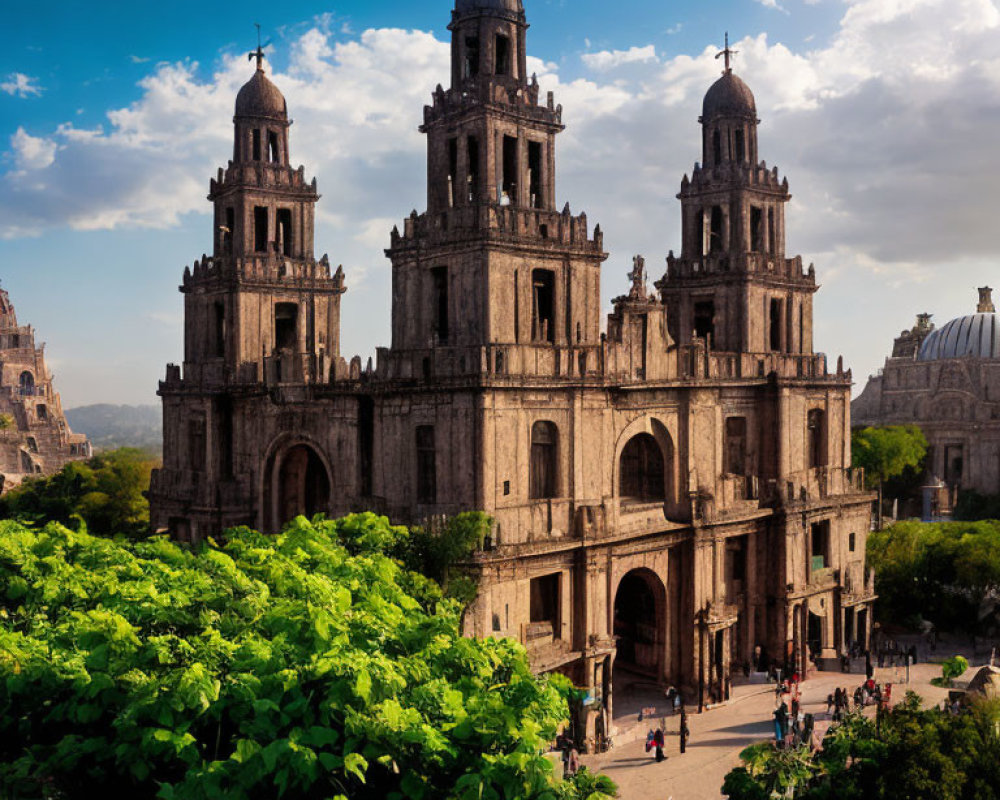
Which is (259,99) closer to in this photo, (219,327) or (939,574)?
(219,327)

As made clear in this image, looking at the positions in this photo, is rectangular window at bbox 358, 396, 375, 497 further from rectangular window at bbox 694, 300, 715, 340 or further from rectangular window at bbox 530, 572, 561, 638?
rectangular window at bbox 694, 300, 715, 340

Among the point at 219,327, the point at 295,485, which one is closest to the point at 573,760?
the point at 295,485

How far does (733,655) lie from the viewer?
4238 centimetres

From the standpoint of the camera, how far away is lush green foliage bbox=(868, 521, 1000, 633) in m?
47.2

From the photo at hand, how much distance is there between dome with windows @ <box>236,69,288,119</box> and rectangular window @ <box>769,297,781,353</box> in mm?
27175

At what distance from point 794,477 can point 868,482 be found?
1567 inches

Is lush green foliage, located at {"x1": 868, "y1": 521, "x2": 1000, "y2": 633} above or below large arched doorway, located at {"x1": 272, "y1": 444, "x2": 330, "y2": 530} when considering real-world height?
below

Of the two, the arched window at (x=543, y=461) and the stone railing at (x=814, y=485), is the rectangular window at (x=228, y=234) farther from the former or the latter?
the stone railing at (x=814, y=485)

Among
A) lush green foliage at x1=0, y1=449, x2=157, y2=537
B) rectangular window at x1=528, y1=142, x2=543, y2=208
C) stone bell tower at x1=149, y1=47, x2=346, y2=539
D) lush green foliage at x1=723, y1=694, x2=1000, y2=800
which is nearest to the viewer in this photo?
lush green foliage at x1=723, y1=694, x2=1000, y2=800

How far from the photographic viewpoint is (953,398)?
289ft

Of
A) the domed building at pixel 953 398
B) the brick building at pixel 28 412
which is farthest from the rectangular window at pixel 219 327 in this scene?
the brick building at pixel 28 412

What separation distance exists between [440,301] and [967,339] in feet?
253

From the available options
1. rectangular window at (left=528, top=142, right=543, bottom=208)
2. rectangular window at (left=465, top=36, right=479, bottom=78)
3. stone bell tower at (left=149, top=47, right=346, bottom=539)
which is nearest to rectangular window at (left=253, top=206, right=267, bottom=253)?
stone bell tower at (left=149, top=47, right=346, bottom=539)

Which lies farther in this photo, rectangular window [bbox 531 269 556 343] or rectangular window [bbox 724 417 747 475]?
rectangular window [bbox 724 417 747 475]
